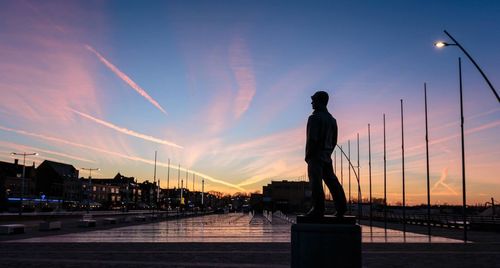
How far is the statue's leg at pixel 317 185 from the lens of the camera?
1292cm

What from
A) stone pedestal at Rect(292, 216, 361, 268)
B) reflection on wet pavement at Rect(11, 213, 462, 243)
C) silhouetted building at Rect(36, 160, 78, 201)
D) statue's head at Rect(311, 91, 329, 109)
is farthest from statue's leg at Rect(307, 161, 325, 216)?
silhouetted building at Rect(36, 160, 78, 201)

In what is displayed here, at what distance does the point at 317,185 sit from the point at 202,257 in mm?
10140

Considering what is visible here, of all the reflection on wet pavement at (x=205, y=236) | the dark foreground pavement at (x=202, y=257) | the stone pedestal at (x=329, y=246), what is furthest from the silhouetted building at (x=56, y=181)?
the stone pedestal at (x=329, y=246)

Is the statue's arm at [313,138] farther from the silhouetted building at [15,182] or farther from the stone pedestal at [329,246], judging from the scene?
the silhouetted building at [15,182]

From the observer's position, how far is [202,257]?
21672 millimetres

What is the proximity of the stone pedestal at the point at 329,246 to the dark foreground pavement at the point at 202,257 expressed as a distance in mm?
6594

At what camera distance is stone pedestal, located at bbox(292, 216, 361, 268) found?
1194 cm

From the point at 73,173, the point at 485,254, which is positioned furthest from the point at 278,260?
the point at 73,173

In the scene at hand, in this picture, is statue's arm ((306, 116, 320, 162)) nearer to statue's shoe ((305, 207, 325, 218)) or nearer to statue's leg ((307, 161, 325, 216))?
statue's leg ((307, 161, 325, 216))

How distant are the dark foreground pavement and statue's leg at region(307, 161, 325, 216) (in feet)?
20.3

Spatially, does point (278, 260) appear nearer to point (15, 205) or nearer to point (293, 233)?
point (293, 233)

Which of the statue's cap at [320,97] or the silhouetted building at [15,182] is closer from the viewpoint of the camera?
the statue's cap at [320,97]

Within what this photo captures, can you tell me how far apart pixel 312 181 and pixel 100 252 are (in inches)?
560

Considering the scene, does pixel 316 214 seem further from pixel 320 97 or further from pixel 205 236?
pixel 205 236
